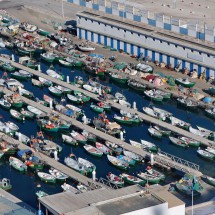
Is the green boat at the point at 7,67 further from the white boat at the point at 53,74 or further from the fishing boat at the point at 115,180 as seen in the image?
the fishing boat at the point at 115,180

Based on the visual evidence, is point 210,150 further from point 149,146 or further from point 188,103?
point 188,103

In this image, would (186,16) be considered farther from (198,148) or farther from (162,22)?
(198,148)

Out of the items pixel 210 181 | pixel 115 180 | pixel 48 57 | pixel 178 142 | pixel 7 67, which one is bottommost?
pixel 48 57

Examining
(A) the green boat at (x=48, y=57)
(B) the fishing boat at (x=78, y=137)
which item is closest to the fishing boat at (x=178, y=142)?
(B) the fishing boat at (x=78, y=137)

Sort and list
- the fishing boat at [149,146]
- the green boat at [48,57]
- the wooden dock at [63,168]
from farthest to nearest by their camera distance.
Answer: the green boat at [48,57] < the fishing boat at [149,146] < the wooden dock at [63,168]

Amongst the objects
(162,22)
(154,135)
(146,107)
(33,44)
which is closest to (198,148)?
(154,135)

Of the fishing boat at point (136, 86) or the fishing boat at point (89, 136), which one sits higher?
the fishing boat at point (89, 136)

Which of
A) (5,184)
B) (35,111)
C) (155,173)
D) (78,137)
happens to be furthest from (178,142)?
(5,184)
